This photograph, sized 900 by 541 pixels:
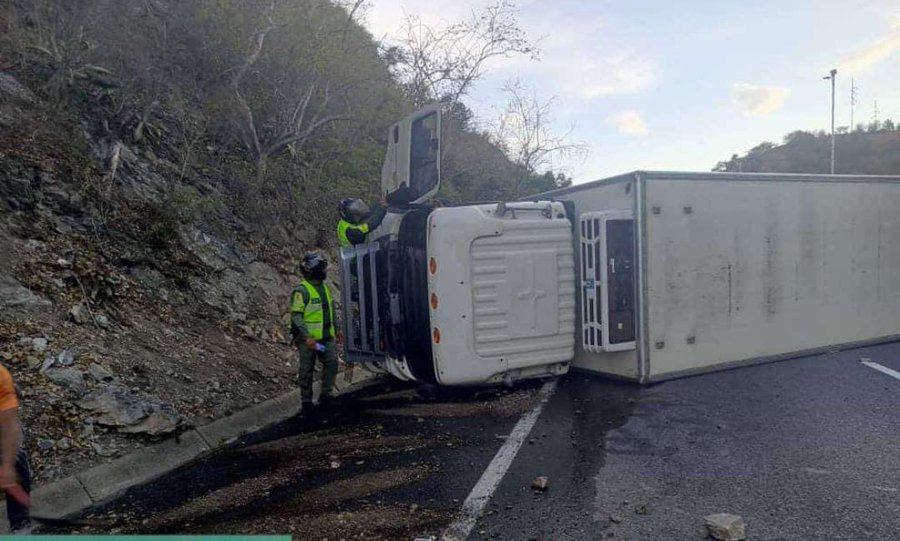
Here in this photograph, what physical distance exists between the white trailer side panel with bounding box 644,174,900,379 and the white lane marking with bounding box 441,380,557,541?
5.23 ft

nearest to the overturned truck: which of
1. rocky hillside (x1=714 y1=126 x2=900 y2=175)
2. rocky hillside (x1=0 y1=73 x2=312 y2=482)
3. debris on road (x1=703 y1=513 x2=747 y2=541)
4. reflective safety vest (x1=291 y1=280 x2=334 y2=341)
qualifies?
reflective safety vest (x1=291 y1=280 x2=334 y2=341)

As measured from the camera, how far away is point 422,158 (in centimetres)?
644

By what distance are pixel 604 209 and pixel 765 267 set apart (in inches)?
79.1

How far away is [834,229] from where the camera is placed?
7.33 m

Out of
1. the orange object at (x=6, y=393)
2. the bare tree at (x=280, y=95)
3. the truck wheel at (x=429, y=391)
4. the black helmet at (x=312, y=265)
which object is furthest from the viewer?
the bare tree at (x=280, y=95)

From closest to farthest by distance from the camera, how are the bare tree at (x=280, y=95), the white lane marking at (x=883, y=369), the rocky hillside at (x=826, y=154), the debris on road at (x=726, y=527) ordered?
1. the debris on road at (x=726, y=527)
2. the white lane marking at (x=883, y=369)
3. the bare tree at (x=280, y=95)
4. the rocky hillside at (x=826, y=154)

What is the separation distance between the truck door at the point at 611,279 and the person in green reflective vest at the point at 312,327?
2617 mm

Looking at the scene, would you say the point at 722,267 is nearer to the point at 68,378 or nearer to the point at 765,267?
the point at 765,267

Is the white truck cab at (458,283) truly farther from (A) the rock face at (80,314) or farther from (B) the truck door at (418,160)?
(A) the rock face at (80,314)

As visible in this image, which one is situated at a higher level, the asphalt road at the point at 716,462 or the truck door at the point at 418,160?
the truck door at the point at 418,160

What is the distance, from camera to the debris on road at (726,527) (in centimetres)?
313

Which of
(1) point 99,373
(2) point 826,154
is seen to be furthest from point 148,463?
(2) point 826,154

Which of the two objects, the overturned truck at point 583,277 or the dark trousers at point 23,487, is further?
the overturned truck at point 583,277

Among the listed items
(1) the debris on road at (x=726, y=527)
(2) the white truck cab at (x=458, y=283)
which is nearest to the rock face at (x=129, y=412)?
(2) the white truck cab at (x=458, y=283)
